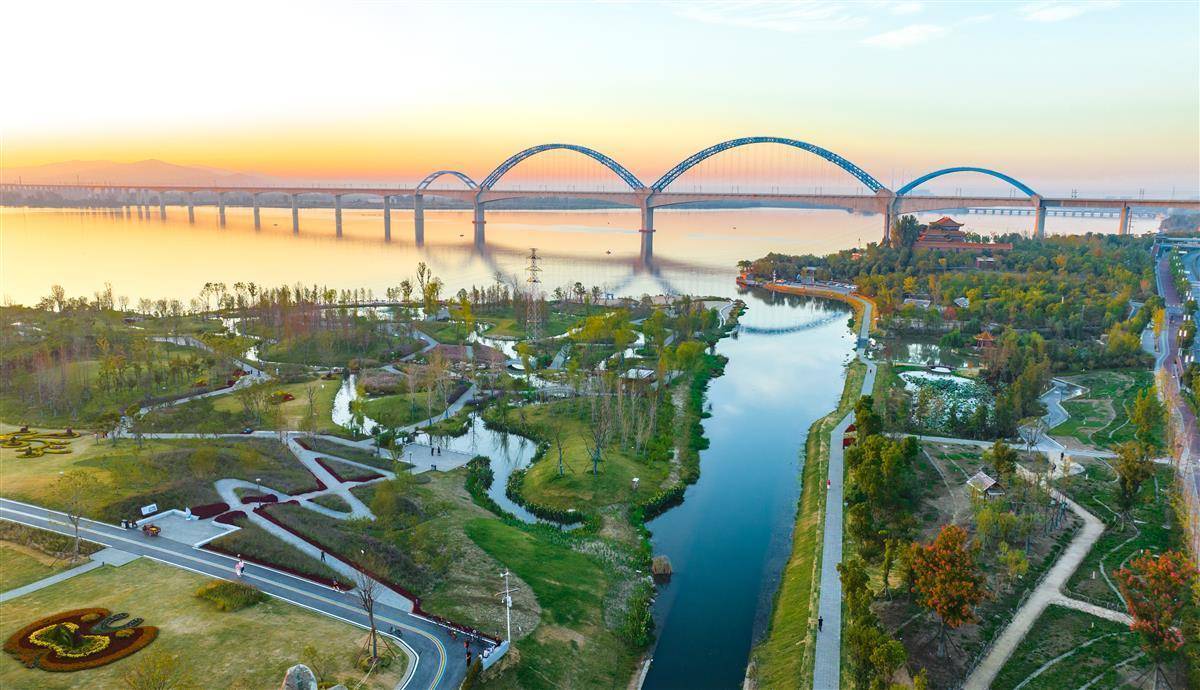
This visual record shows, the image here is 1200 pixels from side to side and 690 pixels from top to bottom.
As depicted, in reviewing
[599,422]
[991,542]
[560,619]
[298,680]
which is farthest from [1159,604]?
[599,422]

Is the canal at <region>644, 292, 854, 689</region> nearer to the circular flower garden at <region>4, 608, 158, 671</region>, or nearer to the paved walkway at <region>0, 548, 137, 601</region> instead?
the circular flower garden at <region>4, 608, 158, 671</region>

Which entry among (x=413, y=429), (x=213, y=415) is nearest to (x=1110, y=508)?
(x=413, y=429)

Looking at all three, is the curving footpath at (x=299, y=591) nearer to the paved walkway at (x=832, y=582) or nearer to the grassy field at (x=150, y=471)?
the grassy field at (x=150, y=471)

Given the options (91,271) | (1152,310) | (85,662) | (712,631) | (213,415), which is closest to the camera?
(85,662)

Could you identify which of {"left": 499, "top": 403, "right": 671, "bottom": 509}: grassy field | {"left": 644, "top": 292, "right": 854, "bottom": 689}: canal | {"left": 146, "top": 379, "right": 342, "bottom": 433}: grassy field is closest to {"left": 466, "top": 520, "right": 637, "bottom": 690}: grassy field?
{"left": 644, "top": 292, "right": 854, "bottom": 689}: canal

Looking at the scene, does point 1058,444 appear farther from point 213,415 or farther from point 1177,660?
point 213,415

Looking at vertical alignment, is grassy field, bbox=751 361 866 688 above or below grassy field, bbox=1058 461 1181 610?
below
